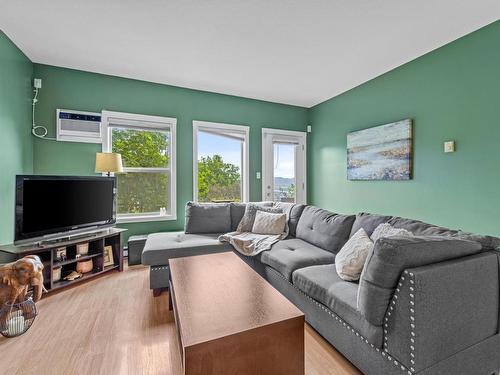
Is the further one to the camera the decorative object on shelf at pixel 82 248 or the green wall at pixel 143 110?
the green wall at pixel 143 110

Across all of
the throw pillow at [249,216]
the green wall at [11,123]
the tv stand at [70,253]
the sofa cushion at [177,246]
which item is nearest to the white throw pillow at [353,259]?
the sofa cushion at [177,246]

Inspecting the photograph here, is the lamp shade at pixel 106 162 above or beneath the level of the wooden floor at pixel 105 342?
above

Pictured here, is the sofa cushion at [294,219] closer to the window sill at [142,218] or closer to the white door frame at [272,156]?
the white door frame at [272,156]

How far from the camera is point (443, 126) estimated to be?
9.07 ft

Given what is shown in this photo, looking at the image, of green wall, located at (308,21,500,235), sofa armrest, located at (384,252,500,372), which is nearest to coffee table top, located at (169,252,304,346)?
sofa armrest, located at (384,252,500,372)

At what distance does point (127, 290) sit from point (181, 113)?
8.71 feet

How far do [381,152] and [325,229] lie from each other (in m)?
1.71

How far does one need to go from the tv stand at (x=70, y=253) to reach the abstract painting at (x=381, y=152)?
3510 mm

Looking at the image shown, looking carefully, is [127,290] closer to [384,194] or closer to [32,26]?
[32,26]

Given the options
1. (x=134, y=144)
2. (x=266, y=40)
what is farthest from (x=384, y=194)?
(x=134, y=144)

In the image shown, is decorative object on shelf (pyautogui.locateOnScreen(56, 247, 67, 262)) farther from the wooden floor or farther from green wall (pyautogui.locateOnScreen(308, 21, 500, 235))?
green wall (pyautogui.locateOnScreen(308, 21, 500, 235))

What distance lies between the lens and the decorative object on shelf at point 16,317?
177 centimetres

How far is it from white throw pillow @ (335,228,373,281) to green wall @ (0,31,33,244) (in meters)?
3.23

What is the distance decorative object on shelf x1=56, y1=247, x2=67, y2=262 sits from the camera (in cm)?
256
